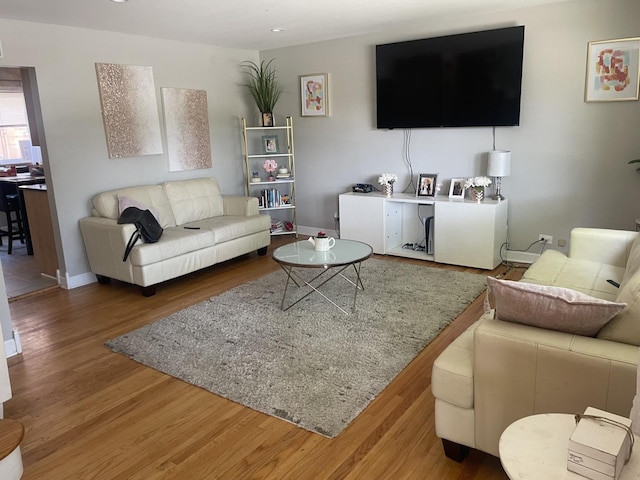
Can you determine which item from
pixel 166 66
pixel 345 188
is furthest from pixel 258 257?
pixel 166 66

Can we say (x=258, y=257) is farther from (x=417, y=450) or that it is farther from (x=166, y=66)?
(x=417, y=450)

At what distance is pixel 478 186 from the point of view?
459 centimetres

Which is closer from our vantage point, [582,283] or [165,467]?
[165,467]

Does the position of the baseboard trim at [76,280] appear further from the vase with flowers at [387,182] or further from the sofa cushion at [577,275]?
the sofa cushion at [577,275]

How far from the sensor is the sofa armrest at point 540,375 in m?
1.63

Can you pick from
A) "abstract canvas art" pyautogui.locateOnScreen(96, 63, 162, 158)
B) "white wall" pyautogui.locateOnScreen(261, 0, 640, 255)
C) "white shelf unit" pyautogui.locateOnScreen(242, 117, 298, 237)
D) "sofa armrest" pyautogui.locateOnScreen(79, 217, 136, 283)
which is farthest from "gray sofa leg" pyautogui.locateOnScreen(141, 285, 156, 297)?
"white wall" pyautogui.locateOnScreen(261, 0, 640, 255)

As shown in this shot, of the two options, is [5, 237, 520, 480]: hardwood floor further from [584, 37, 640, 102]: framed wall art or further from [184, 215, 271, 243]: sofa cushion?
[584, 37, 640, 102]: framed wall art

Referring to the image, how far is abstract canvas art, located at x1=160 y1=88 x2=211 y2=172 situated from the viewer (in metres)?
5.27

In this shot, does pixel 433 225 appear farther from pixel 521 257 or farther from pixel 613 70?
pixel 613 70

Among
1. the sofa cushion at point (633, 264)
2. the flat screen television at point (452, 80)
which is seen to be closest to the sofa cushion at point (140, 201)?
the flat screen television at point (452, 80)

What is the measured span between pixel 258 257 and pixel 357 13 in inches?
106

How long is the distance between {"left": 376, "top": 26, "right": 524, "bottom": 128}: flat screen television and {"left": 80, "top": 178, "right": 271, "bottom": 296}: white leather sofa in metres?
1.92

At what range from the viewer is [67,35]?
4.32 metres

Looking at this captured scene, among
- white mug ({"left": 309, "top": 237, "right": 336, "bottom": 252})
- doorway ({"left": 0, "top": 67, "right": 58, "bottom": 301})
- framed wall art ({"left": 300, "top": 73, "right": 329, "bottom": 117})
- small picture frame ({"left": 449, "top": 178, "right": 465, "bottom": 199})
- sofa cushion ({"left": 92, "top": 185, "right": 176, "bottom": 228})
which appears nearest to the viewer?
white mug ({"left": 309, "top": 237, "right": 336, "bottom": 252})
